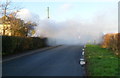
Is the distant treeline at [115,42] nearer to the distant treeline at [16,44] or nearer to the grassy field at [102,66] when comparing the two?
the grassy field at [102,66]

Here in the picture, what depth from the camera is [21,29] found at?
35.5m

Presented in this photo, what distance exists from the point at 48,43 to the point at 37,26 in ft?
15.2

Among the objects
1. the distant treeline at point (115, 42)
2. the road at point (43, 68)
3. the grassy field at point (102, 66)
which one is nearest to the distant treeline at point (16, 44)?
the road at point (43, 68)

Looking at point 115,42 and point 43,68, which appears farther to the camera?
point 115,42

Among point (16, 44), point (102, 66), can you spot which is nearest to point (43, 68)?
point (102, 66)

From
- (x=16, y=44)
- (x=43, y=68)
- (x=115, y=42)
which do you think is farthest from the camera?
(x=16, y=44)

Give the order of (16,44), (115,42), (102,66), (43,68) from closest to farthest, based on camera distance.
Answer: (102,66)
(43,68)
(115,42)
(16,44)

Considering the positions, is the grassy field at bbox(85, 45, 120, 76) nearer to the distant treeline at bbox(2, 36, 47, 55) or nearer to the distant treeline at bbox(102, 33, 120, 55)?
the distant treeline at bbox(102, 33, 120, 55)

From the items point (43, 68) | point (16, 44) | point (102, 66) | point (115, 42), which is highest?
point (115, 42)

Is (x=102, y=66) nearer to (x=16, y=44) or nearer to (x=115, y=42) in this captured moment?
(x=115, y=42)

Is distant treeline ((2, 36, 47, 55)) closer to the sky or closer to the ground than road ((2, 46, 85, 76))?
closer to the sky

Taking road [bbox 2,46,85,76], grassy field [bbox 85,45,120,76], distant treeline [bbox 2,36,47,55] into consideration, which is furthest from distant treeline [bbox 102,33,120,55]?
distant treeline [bbox 2,36,47,55]

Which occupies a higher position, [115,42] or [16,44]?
[115,42]

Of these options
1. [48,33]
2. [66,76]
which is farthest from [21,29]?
[66,76]
